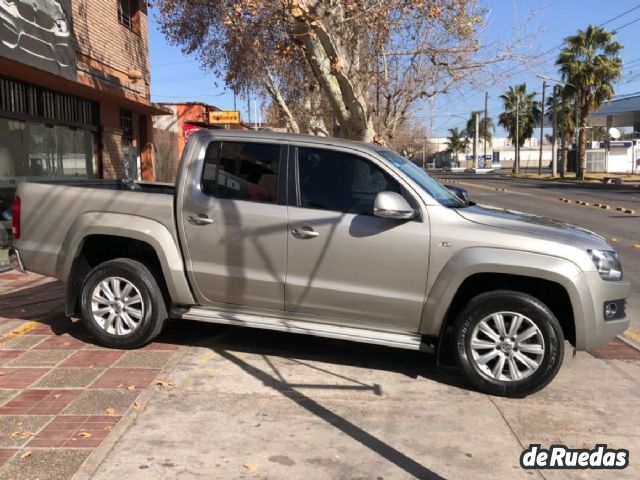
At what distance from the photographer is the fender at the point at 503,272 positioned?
14.7 ft

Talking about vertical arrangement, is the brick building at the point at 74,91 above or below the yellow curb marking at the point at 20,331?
above

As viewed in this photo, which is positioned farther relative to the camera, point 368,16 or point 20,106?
point 368,16

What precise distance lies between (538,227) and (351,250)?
1471mm

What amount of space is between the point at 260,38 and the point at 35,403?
12605 millimetres

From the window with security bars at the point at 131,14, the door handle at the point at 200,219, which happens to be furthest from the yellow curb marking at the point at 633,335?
the window with security bars at the point at 131,14

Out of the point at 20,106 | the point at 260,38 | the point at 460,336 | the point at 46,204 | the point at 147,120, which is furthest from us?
the point at 147,120

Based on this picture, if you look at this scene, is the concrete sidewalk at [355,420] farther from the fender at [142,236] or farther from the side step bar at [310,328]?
the fender at [142,236]

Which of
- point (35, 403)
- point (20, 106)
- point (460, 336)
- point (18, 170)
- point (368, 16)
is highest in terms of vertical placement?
point (368, 16)

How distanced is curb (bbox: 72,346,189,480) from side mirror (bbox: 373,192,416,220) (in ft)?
7.08

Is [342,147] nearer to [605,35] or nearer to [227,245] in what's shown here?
[227,245]

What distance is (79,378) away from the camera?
4.83 m

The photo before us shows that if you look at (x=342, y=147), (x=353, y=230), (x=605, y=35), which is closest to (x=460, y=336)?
(x=353, y=230)

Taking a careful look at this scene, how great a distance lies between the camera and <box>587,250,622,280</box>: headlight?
459cm

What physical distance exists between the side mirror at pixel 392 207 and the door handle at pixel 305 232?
0.53m
